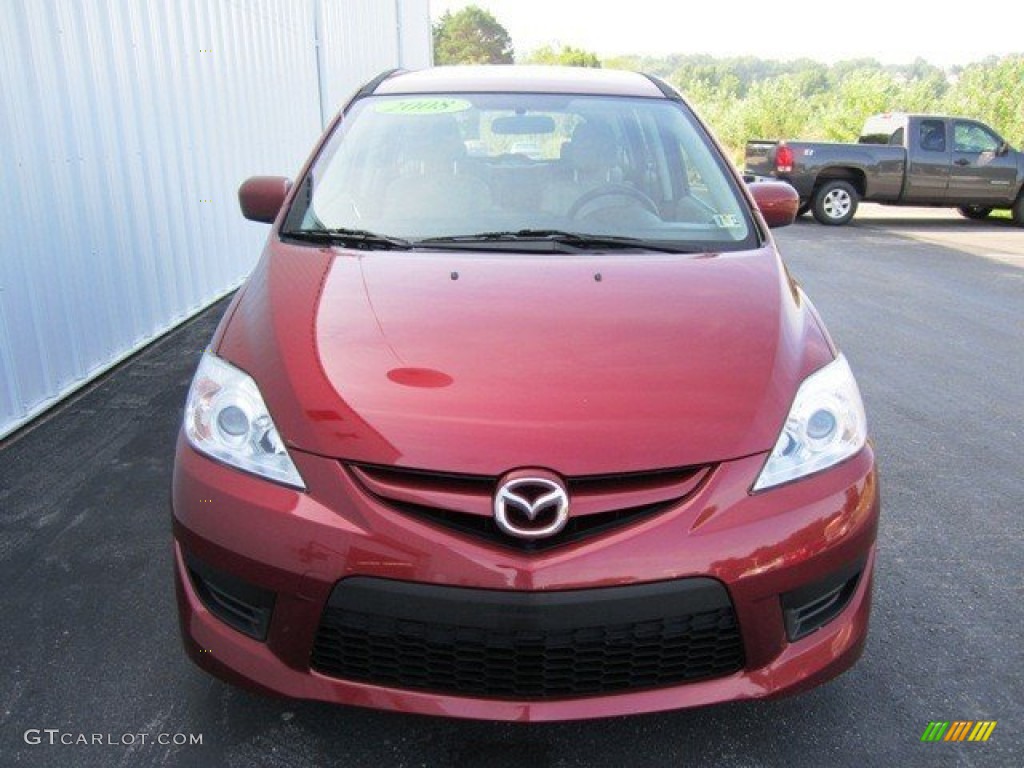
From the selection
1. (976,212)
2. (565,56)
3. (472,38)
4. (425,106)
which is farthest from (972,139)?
(472,38)

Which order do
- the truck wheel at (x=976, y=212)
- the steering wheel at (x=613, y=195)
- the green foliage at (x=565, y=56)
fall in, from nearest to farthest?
the steering wheel at (x=613, y=195) → the truck wheel at (x=976, y=212) → the green foliage at (x=565, y=56)

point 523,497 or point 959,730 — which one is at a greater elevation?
point 523,497

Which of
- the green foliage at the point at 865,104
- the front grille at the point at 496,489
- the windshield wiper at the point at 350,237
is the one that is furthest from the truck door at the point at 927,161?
the front grille at the point at 496,489

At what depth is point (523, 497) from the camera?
69.9 inches

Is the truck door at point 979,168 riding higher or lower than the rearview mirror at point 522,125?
lower

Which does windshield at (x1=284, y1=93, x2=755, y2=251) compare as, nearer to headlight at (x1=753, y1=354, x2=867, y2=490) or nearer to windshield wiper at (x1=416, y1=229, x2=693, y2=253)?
windshield wiper at (x1=416, y1=229, x2=693, y2=253)

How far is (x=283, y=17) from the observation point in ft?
27.8

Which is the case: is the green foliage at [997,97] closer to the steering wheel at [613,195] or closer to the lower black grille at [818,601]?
the steering wheel at [613,195]

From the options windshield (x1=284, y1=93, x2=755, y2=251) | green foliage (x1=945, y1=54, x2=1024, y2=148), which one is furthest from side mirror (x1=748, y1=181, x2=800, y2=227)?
green foliage (x1=945, y1=54, x2=1024, y2=148)

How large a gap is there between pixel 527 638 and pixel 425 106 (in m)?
2.27

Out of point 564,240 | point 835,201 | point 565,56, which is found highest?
point 565,56

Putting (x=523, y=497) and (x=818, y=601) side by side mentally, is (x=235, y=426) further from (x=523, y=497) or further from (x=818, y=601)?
(x=818, y=601)

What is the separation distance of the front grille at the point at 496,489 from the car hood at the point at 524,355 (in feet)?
0.10

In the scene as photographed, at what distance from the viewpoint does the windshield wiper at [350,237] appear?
8.89ft
